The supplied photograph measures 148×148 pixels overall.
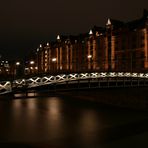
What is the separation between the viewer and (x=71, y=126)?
2683cm

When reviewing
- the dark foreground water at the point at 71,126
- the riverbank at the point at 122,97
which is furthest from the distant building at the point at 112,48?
the dark foreground water at the point at 71,126

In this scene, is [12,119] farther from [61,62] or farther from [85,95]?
[61,62]

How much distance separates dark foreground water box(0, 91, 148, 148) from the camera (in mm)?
20609

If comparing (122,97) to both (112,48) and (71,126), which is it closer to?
(71,126)

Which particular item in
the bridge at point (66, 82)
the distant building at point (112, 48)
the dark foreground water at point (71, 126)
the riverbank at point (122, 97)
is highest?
the distant building at point (112, 48)

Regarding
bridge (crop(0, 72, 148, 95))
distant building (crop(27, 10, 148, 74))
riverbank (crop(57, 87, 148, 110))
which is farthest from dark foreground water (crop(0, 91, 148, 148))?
distant building (crop(27, 10, 148, 74))

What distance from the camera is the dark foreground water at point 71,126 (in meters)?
20.6

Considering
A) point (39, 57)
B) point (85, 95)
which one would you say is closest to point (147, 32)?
point (85, 95)

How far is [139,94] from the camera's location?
1394 inches

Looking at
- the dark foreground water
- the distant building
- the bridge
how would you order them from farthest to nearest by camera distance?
the distant building, the bridge, the dark foreground water

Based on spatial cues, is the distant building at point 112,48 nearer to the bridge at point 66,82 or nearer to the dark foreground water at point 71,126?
the bridge at point 66,82

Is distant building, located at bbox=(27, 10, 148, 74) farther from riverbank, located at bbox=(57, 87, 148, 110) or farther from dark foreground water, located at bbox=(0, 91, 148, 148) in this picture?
dark foreground water, located at bbox=(0, 91, 148, 148)

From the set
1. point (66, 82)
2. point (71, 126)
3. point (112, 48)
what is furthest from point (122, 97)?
point (112, 48)

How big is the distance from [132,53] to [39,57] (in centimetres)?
6182
